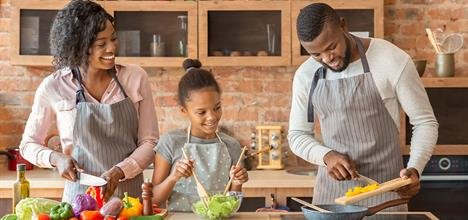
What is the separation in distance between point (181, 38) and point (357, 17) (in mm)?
1043

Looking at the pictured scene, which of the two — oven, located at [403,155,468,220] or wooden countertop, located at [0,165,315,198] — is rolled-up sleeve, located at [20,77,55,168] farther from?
oven, located at [403,155,468,220]

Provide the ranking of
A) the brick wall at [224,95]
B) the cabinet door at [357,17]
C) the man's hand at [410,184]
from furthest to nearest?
the brick wall at [224,95]
the cabinet door at [357,17]
the man's hand at [410,184]

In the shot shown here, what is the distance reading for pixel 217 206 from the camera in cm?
235

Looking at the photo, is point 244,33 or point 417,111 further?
point 244,33

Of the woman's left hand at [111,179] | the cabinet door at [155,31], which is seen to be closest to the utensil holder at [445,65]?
the cabinet door at [155,31]

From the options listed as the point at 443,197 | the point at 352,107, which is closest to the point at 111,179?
the point at 352,107

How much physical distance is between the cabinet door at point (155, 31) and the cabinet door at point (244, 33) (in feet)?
0.29

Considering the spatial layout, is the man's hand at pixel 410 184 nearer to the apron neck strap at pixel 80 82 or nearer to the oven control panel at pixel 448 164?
the apron neck strap at pixel 80 82

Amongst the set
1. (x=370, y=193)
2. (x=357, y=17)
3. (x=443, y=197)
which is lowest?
(x=443, y=197)

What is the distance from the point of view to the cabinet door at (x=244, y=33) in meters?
4.17

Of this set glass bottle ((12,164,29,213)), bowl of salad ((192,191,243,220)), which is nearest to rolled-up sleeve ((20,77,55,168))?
glass bottle ((12,164,29,213))

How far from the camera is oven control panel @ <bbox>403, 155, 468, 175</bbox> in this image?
4008 mm

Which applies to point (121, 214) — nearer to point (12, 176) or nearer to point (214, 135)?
point (214, 135)

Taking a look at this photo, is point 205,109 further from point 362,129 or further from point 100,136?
point 362,129
